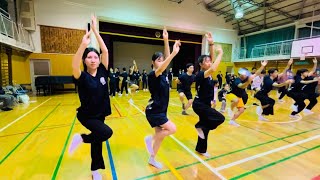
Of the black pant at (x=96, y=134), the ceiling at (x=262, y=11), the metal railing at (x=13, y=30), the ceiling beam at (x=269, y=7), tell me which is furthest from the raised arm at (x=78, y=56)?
the ceiling beam at (x=269, y=7)

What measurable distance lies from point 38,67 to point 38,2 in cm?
464

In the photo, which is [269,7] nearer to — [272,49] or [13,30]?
[272,49]

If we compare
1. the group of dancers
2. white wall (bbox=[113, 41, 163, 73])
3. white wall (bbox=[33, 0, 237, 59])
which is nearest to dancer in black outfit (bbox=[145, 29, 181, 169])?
the group of dancers

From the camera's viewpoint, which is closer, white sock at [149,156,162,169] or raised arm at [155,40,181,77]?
raised arm at [155,40,181,77]

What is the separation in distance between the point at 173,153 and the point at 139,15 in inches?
585

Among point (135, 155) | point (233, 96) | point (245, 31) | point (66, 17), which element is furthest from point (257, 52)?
point (135, 155)

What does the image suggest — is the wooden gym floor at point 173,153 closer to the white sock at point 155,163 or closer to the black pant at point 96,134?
the white sock at point 155,163

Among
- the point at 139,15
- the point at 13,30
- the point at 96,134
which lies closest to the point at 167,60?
the point at 96,134

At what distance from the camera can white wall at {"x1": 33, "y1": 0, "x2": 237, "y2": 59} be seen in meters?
13.1

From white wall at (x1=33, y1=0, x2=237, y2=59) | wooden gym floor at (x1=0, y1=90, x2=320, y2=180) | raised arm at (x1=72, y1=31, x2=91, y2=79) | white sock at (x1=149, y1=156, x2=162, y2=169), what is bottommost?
wooden gym floor at (x1=0, y1=90, x2=320, y2=180)

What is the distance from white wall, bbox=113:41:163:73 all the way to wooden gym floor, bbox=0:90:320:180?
52.8 ft

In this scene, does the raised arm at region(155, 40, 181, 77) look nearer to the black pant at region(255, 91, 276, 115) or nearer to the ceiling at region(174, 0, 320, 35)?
the black pant at region(255, 91, 276, 115)

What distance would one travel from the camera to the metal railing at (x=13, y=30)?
27.9 ft

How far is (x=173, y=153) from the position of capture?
10.7ft
